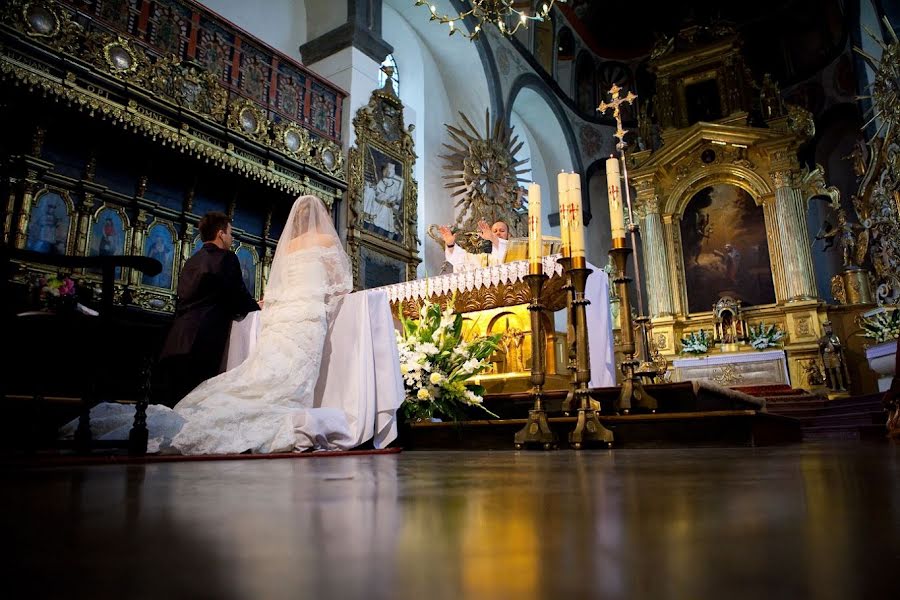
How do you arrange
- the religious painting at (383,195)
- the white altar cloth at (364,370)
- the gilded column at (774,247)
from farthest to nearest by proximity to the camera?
the gilded column at (774,247), the religious painting at (383,195), the white altar cloth at (364,370)

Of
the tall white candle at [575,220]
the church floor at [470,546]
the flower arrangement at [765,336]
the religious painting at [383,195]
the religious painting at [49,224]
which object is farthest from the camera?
the flower arrangement at [765,336]

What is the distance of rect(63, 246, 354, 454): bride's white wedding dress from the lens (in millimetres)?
3008

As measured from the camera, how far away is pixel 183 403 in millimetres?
3477

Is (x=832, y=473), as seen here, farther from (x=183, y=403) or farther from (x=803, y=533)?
(x=183, y=403)

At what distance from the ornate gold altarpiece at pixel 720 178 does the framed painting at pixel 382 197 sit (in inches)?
250

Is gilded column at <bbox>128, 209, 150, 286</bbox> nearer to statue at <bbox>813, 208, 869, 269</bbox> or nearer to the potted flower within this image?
the potted flower

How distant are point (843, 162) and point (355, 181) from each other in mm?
12382

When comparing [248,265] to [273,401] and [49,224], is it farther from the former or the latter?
[273,401]

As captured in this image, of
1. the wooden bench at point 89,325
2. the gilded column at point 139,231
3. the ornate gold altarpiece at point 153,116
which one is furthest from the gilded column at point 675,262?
the wooden bench at point 89,325

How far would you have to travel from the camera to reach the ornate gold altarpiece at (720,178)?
12.5 meters

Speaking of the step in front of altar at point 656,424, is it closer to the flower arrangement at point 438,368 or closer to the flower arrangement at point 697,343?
the flower arrangement at point 438,368

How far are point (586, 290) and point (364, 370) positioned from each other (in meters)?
2.26

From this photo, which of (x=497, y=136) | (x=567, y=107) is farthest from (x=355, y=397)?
(x=567, y=107)

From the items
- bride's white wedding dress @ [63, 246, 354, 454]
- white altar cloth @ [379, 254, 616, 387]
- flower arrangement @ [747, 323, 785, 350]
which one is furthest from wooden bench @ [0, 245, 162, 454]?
flower arrangement @ [747, 323, 785, 350]
